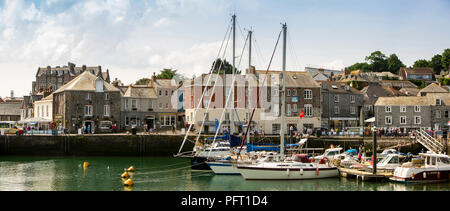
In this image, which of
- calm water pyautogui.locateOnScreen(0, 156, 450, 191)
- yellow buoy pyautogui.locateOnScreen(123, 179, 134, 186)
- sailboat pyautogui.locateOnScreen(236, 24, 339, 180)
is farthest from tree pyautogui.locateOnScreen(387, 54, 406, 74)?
yellow buoy pyautogui.locateOnScreen(123, 179, 134, 186)

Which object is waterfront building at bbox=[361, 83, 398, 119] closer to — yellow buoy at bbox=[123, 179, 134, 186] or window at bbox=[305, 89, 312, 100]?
window at bbox=[305, 89, 312, 100]

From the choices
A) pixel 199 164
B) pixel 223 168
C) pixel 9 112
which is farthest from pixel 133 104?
pixel 223 168

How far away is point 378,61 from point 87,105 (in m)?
105

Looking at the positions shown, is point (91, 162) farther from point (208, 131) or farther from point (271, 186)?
point (271, 186)

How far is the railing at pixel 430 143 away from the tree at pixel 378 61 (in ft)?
320

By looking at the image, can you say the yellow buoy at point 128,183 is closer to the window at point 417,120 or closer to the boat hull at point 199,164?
the boat hull at point 199,164

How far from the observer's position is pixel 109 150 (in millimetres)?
50938

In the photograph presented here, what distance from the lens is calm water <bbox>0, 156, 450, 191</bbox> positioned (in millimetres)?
29797

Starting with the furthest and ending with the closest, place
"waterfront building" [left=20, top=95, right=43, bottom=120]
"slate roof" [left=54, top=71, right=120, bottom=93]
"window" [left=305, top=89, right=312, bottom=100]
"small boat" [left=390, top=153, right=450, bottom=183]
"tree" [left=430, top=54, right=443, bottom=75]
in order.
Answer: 1. "tree" [left=430, top=54, right=443, bottom=75]
2. "waterfront building" [left=20, top=95, right=43, bottom=120]
3. "window" [left=305, top=89, right=312, bottom=100]
4. "slate roof" [left=54, top=71, right=120, bottom=93]
5. "small boat" [left=390, top=153, right=450, bottom=183]

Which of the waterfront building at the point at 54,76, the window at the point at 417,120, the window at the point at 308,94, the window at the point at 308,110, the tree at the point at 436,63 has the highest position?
the tree at the point at 436,63

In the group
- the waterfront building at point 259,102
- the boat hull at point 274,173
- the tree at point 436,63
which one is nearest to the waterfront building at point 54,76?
the waterfront building at point 259,102

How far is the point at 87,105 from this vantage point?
60938 mm

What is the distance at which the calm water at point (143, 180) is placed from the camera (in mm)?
29797

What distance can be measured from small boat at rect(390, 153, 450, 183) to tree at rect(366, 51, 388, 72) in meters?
115
